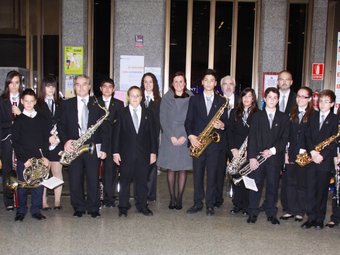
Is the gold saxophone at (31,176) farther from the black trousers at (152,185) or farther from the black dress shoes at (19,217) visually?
the black trousers at (152,185)

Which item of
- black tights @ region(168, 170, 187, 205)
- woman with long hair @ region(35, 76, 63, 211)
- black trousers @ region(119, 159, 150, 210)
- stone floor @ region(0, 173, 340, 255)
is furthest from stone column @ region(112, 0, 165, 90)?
stone floor @ region(0, 173, 340, 255)

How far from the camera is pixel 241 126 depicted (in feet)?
16.1

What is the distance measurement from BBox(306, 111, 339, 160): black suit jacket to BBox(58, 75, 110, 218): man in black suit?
2.23m

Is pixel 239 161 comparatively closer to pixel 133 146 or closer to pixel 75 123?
pixel 133 146

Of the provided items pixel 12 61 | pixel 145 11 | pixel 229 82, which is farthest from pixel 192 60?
pixel 12 61

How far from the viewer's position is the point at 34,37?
802cm

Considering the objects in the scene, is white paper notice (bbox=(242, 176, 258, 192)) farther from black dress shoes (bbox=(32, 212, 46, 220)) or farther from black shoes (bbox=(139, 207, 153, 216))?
black dress shoes (bbox=(32, 212, 46, 220))

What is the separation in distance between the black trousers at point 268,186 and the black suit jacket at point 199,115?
58 cm

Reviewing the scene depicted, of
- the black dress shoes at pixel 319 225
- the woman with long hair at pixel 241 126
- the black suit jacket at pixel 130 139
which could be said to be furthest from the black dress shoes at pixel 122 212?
the black dress shoes at pixel 319 225

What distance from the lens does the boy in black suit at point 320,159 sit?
4.39 m

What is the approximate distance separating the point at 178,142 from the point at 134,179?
0.67 metres

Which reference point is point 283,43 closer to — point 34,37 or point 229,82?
point 229,82

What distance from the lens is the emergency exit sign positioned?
25.2 ft

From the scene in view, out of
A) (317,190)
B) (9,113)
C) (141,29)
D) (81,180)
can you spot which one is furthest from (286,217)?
(141,29)
